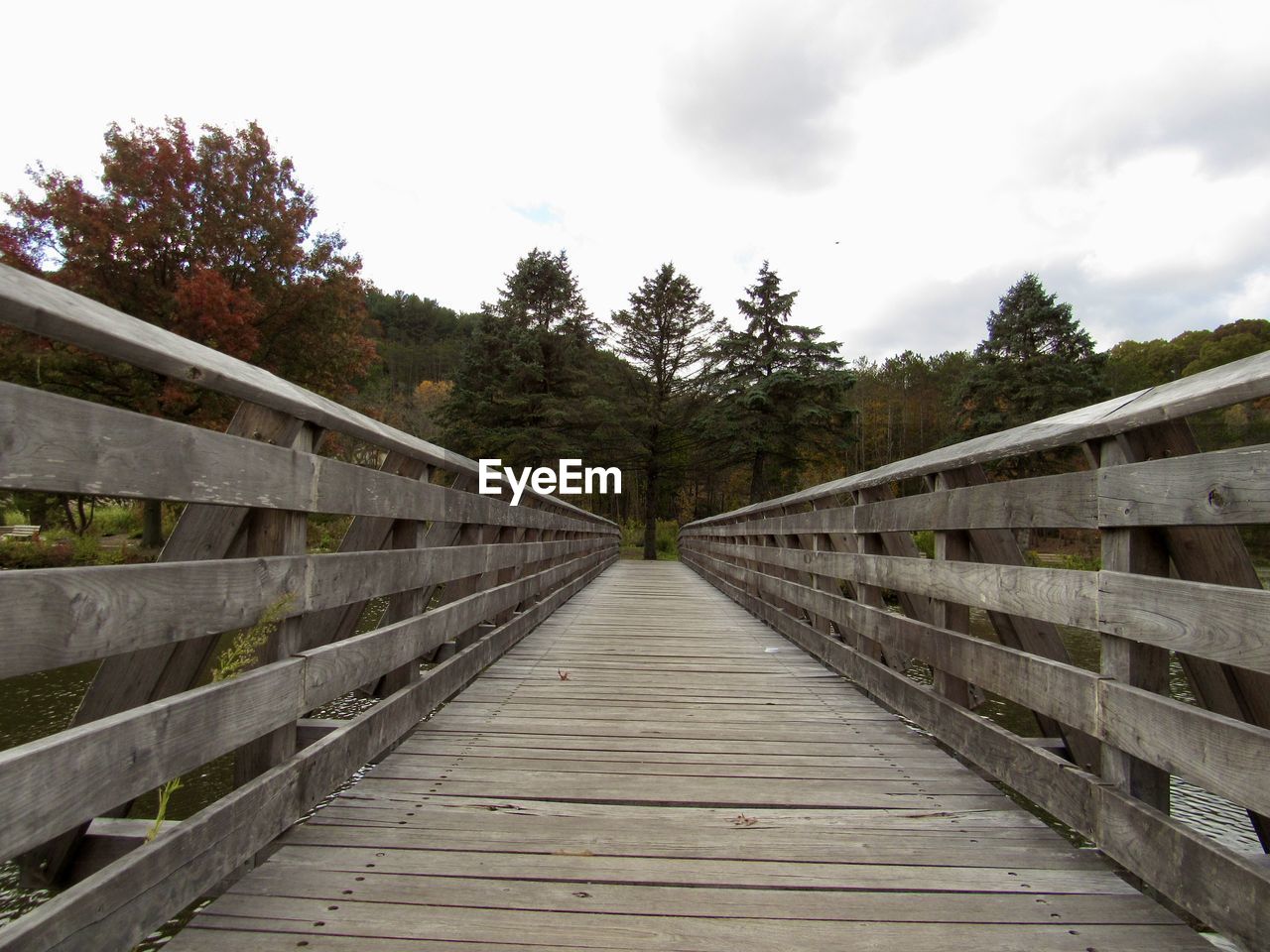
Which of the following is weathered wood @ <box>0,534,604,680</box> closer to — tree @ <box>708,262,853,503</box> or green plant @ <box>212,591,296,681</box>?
green plant @ <box>212,591,296,681</box>

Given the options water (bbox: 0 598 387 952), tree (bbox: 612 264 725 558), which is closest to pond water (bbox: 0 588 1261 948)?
water (bbox: 0 598 387 952)

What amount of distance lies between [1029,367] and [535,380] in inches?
756

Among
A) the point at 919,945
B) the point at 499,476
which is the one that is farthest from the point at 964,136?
the point at 919,945

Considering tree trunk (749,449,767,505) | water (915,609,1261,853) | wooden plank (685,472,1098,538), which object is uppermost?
tree trunk (749,449,767,505)

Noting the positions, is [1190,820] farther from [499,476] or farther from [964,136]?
[964,136]

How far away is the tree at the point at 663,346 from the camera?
87.6 feet

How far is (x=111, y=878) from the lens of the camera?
1175 mm

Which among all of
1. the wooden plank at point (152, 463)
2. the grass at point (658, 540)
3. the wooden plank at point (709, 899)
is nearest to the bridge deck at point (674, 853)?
the wooden plank at point (709, 899)

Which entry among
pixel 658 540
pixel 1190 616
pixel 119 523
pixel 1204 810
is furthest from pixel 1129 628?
pixel 658 540

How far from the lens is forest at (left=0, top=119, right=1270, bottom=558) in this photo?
1220 centimetres

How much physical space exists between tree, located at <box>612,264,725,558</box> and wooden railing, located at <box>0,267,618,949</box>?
24.3 m

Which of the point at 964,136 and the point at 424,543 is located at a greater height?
the point at 964,136

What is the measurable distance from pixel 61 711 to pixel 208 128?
519 inches

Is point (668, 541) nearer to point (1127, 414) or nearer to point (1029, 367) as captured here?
point (1029, 367)
